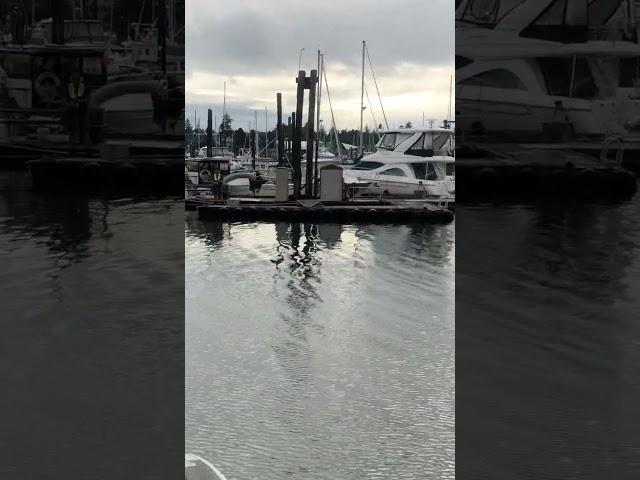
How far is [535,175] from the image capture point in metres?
2.38

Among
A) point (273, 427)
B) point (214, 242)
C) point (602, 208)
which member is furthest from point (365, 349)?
point (214, 242)

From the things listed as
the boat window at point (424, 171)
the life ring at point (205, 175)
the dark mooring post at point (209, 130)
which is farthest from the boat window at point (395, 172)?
the dark mooring post at point (209, 130)

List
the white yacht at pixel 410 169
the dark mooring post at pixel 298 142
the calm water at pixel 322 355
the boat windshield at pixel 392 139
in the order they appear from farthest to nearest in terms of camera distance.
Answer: the boat windshield at pixel 392 139, the white yacht at pixel 410 169, the dark mooring post at pixel 298 142, the calm water at pixel 322 355

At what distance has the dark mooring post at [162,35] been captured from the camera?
234 cm

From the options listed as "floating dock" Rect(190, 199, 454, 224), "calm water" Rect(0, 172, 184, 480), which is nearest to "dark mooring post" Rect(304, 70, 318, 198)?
"floating dock" Rect(190, 199, 454, 224)

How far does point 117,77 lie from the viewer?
94.3 inches

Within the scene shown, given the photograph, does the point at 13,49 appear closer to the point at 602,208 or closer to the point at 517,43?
the point at 517,43

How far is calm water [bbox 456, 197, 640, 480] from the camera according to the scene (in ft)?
7.23

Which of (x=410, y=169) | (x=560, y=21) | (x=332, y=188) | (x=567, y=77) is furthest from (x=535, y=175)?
(x=410, y=169)

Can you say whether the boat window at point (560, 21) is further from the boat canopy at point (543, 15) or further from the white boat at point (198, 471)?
the white boat at point (198, 471)

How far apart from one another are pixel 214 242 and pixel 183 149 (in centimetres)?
1423

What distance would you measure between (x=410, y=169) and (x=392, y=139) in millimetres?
1788

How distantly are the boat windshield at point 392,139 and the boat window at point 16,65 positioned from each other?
1907 centimetres

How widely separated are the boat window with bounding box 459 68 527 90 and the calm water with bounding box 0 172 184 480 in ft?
3.49
